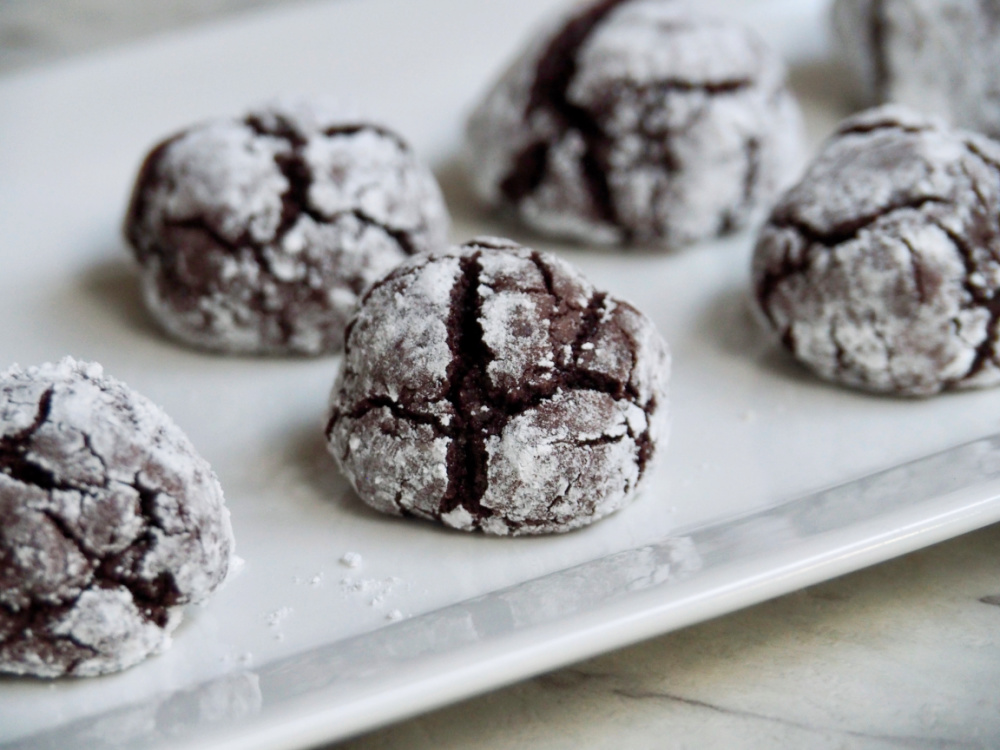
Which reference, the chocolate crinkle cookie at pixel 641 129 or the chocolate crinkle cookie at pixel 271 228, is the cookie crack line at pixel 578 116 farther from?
the chocolate crinkle cookie at pixel 271 228

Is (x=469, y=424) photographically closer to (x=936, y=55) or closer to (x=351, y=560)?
(x=351, y=560)

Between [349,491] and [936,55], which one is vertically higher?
[936,55]

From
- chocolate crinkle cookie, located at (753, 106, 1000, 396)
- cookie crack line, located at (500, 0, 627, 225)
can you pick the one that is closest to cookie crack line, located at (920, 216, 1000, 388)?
chocolate crinkle cookie, located at (753, 106, 1000, 396)

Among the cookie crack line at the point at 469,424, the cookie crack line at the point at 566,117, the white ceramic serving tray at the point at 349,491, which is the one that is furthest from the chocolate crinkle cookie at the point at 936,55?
the cookie crack line at the point at 469,424

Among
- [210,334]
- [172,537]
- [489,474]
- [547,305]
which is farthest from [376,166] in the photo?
[172,537]

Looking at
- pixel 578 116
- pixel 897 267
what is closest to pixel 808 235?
pixel 897 267

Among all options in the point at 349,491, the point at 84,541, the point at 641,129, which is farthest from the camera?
the point at 641,129
